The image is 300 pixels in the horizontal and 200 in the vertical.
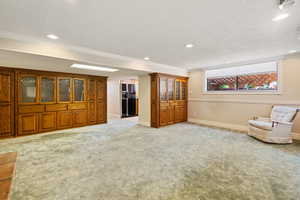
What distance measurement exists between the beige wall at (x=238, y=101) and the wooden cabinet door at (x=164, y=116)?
4.31 ft

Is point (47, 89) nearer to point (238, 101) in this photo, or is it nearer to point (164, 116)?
point (164, 116)

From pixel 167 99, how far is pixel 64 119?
Result: 376cm

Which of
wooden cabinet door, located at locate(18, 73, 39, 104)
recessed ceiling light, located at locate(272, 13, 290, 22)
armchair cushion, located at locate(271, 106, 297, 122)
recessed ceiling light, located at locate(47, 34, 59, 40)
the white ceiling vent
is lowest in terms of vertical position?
armchair cushion, located at locate(271, 106, 297, 122)

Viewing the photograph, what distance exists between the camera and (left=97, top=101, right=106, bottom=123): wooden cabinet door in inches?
223

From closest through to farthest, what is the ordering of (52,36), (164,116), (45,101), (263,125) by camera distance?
1. (52,36)
2. (263,125)
3. (45,101)
4. (164,116)

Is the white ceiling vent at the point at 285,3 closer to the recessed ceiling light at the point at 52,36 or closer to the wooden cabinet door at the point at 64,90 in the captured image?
the recessed ceiling light at the point at 52,36

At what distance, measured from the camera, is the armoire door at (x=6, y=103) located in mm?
3779

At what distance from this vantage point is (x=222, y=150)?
300 centimetres

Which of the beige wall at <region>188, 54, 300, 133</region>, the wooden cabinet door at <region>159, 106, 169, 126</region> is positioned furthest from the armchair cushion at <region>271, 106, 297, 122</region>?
the wooden cabinet door at <region>159, 106, 169, 126</region>

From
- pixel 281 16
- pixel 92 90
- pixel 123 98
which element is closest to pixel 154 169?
pixel 281 16

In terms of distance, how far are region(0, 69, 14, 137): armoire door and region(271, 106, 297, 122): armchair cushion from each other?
729cm

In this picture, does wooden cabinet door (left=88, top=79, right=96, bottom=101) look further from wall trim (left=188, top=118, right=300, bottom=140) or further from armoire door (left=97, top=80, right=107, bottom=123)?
wall trim (left=188, top=118, right=300, bottom=140)

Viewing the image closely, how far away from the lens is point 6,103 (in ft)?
12.6

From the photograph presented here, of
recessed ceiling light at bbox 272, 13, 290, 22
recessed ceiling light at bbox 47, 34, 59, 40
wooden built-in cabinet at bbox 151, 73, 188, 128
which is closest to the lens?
recessed ceiling light at bbox 272, 13, 290, 22
